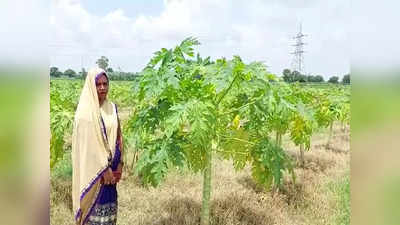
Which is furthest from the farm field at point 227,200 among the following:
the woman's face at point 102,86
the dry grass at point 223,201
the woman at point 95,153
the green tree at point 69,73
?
the woman's face at point 102,86

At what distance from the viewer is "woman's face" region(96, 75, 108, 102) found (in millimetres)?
2057

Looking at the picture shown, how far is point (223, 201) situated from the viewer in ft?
10.7

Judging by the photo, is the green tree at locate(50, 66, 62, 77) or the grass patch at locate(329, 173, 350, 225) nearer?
the green tree at locate(50, 66, 62, 77)

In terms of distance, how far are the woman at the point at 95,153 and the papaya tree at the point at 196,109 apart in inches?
10.5

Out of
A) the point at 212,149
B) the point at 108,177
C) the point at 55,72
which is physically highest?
the point at 55,72

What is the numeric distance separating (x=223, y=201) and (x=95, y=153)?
4.96 ft

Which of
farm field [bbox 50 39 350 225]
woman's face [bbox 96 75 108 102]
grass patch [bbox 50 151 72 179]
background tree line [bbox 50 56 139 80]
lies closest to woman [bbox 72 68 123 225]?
woman's face [bbox 96 75 108 102]

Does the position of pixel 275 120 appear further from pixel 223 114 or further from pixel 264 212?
pixel 264 212

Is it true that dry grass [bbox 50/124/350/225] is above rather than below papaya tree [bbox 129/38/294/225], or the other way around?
below

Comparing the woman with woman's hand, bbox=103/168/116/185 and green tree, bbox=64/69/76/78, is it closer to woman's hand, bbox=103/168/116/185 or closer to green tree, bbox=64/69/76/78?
woman's hand, bbox=103/168/116/185

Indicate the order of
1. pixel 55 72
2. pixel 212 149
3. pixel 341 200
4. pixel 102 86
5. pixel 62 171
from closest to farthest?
pixel 102 86
pixel 212 149
pixel 55 72
pixel 341 200
pixel 62 171

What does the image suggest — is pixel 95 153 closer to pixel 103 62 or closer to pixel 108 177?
pixel 108 177

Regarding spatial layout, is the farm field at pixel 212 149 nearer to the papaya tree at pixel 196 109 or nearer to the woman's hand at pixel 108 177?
the papaya tree at pixel 196 109

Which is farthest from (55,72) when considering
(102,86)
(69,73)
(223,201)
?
(223,201)
